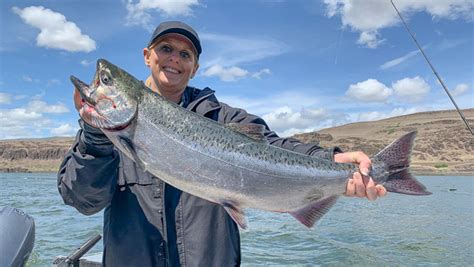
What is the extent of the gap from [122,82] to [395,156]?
7.44ft

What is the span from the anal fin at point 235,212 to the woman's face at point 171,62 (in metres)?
1.19

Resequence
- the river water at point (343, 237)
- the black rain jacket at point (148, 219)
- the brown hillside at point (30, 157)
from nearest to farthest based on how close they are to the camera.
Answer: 1. the black rain jacket at point (148, 219)
2. the river water at point (343, 237)
3. the brown hillside at point (30, 157)

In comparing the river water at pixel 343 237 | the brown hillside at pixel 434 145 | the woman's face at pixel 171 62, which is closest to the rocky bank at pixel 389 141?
the brown hillside at pixel 434 145

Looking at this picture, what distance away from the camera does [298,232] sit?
16656mm

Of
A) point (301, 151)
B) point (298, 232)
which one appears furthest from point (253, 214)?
point (301, 151)

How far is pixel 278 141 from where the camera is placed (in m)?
3.84

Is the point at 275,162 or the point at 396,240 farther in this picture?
the point at 396,240

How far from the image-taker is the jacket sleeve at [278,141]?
3721mm

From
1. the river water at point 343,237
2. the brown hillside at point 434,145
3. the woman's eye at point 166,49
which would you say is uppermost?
the brown hillside at point 434,145

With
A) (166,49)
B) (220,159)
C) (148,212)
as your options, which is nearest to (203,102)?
(166,49)

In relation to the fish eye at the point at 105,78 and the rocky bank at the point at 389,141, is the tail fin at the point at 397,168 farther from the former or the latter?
the rocky bank at the point at 389,141

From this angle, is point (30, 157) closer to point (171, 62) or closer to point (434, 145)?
point (434, 145)

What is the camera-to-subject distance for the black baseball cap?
3662mm

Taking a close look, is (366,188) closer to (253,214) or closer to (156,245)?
(156,245)
